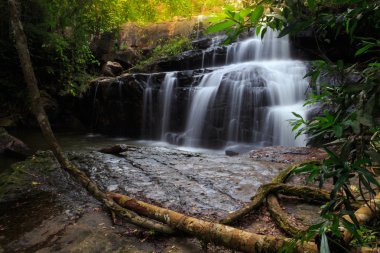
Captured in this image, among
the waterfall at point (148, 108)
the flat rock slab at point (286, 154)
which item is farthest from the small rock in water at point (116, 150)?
the waterfall at point (148, 108)

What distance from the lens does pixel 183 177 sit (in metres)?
4.80

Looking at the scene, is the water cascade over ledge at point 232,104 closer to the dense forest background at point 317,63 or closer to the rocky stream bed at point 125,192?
the dense forest background at point 317,63

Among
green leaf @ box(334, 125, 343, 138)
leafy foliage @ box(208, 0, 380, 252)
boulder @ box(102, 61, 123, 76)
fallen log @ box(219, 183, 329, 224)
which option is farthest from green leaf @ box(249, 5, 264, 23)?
boulder @ box(102, 61, 123, 76)

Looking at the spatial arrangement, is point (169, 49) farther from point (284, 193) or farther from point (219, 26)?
point (219, 26)

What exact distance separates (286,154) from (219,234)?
13.7 ft

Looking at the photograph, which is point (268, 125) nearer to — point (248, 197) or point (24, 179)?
point (248, 197)

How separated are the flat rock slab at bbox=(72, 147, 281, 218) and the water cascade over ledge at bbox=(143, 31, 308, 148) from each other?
349 centimetres

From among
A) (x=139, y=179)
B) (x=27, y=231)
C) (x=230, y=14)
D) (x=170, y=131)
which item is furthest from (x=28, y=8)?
(x=230, y=14)

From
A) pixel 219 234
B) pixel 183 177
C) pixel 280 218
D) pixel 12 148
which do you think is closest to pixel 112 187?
pixel 183 177

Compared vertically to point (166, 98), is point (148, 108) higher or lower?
lower

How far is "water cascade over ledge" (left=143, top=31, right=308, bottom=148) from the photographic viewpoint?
9305 millimetres

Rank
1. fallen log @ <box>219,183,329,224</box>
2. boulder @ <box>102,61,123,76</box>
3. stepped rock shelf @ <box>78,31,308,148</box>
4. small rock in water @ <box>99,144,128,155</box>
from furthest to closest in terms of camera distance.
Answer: boulder @ <box>102,61,123,76</box>, stepped rock shelf @ <box>78,31,308,148</box>, small rock in water @ <box>99,144,128,155</box>, fallen log @ <box>219,183,329,224</box>

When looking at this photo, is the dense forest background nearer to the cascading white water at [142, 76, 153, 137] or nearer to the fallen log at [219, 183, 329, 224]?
the fallen log at [219, 183, 329, 224]

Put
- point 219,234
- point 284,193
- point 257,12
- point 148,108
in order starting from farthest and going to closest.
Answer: point 148,108
point 284,193
point 219,234
point 257,12
